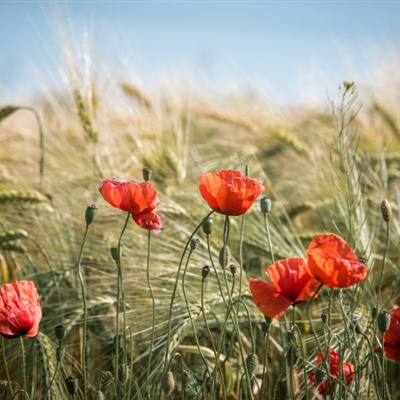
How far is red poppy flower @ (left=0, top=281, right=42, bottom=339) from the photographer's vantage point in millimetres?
992

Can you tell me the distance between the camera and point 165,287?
4.93 feet

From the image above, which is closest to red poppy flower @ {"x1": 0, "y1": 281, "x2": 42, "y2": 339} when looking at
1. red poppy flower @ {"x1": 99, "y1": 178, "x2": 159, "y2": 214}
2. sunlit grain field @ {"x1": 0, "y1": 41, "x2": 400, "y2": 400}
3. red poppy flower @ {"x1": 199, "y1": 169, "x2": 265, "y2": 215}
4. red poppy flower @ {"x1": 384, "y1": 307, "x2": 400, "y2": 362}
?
sunlit grain field @ {"x1": 0, "y1": 41, "x2": 400, "y2": 400}

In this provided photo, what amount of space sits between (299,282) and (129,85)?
2.19 metres

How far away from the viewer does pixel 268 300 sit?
993 millimetres

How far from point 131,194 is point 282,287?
234mm

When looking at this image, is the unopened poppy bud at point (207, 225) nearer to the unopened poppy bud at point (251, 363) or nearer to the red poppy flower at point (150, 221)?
the red poppy flower at point (150, 221)

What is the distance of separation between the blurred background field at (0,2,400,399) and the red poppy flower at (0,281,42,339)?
221mm

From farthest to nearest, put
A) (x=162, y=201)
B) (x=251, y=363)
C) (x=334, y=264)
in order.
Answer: (x=162, y=201) < (x=251, y=363) < (x=334, y=264)

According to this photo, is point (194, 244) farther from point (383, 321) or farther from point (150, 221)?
point (383, 321)

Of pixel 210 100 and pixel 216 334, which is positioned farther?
pixel 210 100

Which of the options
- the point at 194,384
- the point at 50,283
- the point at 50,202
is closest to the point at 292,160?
the point at 50,202

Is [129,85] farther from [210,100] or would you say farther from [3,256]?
[3,256]

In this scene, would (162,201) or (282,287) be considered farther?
(162,201)

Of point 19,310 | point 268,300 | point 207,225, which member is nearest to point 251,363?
point 268,300
